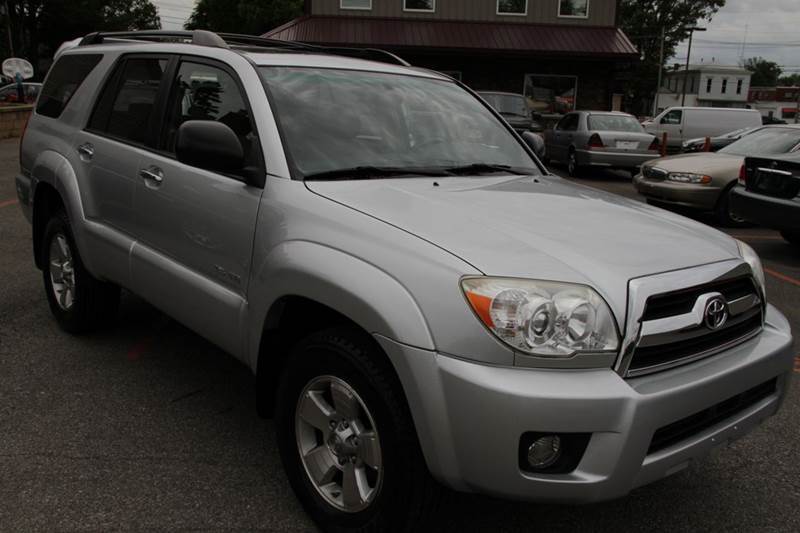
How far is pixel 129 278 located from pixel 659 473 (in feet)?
9.23

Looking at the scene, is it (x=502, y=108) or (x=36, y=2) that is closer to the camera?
(x=502, y=108)

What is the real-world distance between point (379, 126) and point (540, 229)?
3.69 feet

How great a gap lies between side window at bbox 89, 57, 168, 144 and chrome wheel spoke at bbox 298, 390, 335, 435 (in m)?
1.85

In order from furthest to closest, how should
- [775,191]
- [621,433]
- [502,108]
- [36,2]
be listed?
[36,2], [502,108], [775,191], [621,433]

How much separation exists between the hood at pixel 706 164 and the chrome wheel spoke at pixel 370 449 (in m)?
8.91

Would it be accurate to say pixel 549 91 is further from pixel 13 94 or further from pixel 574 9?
pixel 13 94

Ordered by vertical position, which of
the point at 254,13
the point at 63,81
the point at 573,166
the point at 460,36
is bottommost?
the point at 573,166

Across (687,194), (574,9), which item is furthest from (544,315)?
(574,9)

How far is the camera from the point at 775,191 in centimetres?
783

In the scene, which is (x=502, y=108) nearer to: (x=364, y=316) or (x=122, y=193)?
(x=122, y=193)

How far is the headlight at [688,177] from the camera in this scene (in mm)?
10031

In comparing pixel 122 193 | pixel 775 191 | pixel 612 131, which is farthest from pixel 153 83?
pixel 612 131

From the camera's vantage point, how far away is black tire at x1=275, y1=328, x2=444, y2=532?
7.57 ft

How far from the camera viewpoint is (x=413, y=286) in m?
2.26
